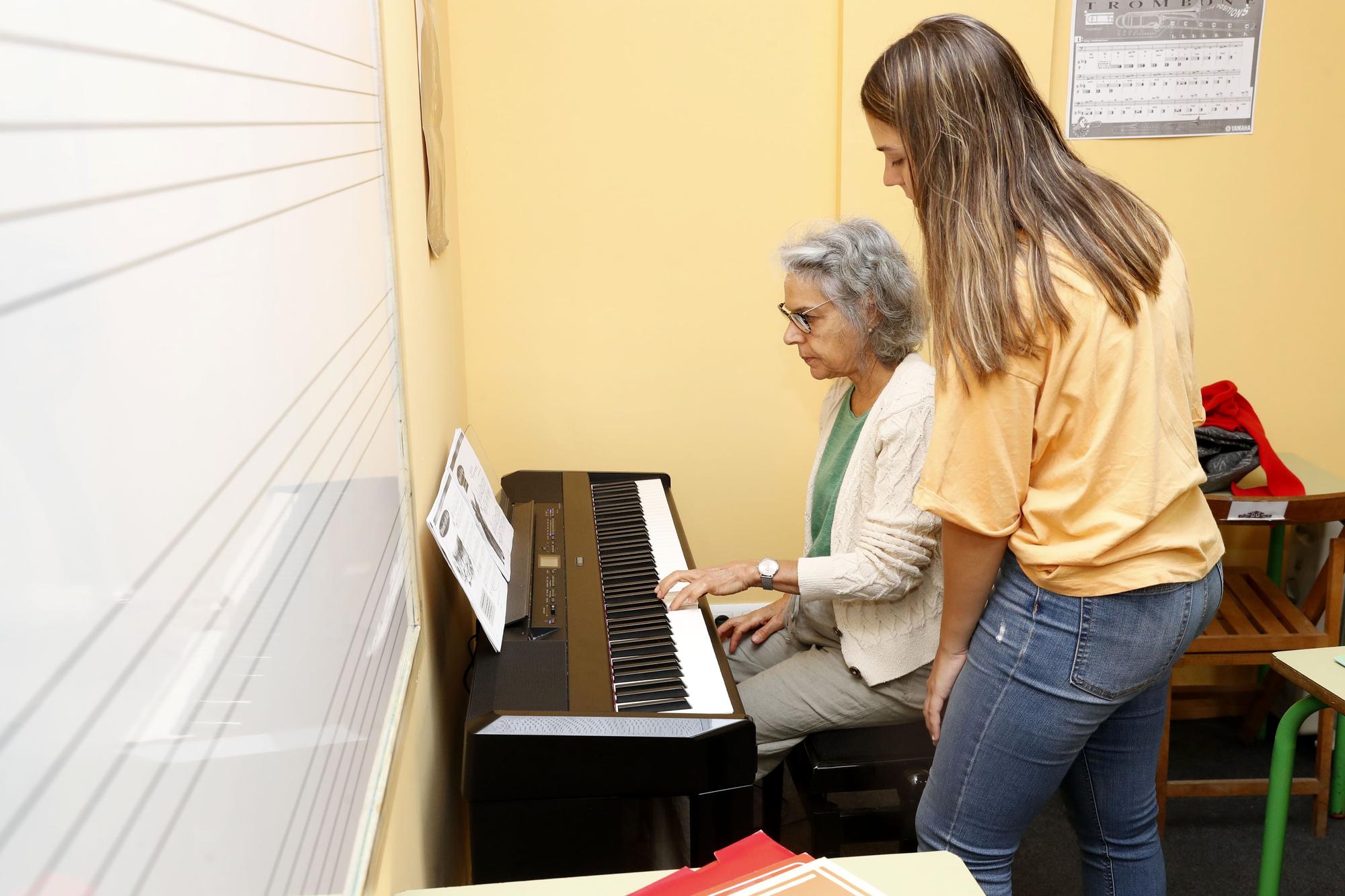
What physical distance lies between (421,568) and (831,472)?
→ 88 cm

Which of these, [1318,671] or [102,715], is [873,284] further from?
[102,715]

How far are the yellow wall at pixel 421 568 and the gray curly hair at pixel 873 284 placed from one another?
2.39ft

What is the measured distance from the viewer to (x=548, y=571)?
208cm

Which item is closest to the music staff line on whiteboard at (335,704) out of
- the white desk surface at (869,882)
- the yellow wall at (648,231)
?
the white desk surface at (869,882)

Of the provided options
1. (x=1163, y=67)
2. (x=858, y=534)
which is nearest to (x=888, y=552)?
(x=858, y=534)

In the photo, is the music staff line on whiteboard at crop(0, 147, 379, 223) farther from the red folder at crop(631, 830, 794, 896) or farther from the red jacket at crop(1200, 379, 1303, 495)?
the red jacket at crop(1200, 379, 1303, 495)

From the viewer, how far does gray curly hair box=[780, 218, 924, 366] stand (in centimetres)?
200

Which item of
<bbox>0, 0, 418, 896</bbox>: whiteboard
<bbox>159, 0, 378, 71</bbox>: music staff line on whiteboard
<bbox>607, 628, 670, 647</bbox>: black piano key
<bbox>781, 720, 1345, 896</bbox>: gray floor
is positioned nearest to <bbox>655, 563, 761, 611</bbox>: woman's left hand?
<bbox>607, 628, 670, 647</bbox>: black piano key

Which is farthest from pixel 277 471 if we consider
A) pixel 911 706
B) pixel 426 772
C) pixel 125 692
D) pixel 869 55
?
pixel 869 55

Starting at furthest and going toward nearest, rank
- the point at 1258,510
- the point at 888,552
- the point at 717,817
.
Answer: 1. the point at 1258,510
2. the point at 888,552
3. the point at 717,817

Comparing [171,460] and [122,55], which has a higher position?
[122,55]

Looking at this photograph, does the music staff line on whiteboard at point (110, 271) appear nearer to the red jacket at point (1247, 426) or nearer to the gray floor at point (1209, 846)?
the gray floor at point (1209, 846)

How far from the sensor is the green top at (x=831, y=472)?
210 centimetres

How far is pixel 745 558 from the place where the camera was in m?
3.17
